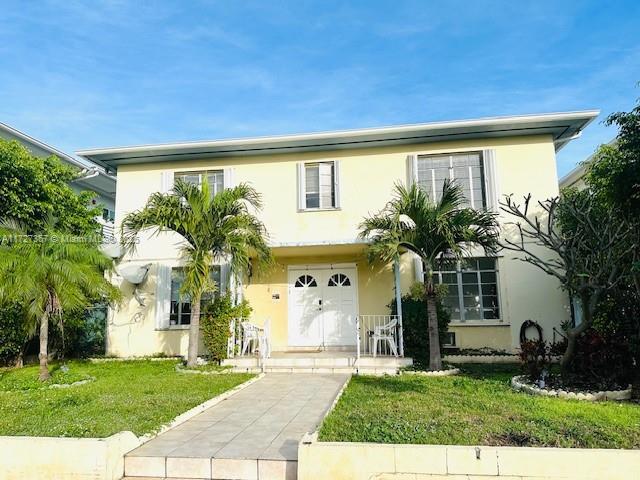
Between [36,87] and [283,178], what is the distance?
597 centimetres

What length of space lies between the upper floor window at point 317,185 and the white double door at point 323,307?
1.80m

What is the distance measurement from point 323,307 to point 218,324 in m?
2.96

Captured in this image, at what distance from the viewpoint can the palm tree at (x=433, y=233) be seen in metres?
9.05

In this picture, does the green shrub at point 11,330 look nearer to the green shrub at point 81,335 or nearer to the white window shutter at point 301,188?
the green shrub at point 81,335

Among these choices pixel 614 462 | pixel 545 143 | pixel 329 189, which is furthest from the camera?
pixel 329 189

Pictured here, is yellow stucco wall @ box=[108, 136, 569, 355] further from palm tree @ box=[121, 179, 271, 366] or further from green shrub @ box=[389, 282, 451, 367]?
palm tree @ box=[121, 179, 271, 366]

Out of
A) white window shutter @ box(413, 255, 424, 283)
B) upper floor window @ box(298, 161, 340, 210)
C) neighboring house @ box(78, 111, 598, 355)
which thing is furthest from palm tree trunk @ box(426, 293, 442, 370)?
upper floor window @ box(298, 161, 340, 210)

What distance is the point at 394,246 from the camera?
906 centimetres

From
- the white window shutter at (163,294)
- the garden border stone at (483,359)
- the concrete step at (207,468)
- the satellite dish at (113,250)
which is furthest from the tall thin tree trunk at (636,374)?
the satellite dish at (113,250)

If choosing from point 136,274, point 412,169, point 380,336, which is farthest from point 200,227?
point 412,169

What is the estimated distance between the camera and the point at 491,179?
460 inches

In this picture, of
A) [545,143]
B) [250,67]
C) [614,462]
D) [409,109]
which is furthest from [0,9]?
[545,143]

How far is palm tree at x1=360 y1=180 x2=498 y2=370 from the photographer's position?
905 centimetres

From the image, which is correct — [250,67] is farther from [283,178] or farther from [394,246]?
[394,246]
